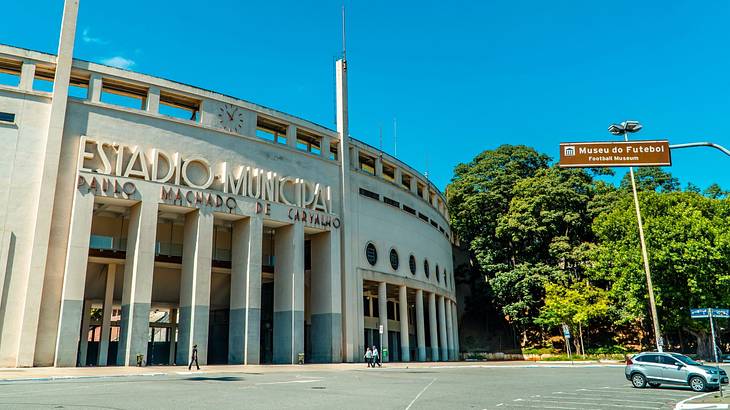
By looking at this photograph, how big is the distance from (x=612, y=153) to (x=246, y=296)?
24.3m

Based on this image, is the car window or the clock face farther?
the clock face

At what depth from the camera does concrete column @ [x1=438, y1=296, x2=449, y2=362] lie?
174ft

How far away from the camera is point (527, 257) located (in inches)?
2376

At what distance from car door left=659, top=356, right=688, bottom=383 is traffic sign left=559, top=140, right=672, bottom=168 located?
9014 mm

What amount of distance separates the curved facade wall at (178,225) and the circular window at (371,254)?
1.34 feet

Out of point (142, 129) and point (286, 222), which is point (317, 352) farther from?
point (142, 129)

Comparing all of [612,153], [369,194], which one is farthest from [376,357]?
[612,153]

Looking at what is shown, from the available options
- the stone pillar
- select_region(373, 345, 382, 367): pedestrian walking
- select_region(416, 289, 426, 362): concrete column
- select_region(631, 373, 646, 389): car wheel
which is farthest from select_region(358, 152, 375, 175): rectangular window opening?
select_region(631, 373, 646, 389): car wheel

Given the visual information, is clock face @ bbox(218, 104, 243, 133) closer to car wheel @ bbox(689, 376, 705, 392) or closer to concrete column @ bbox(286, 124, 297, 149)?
concrete column @ bbox(286, 124, 297, 149)

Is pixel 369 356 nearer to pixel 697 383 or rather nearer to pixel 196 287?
pixel 196 287

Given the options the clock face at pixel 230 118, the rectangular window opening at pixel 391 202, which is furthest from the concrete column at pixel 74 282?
the rectangular window opening at pixel 391 202

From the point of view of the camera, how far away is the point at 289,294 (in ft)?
122

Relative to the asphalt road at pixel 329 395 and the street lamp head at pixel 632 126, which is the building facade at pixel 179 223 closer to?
the asphalt road at pixel 329 395

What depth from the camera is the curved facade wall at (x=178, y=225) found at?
29.4 metres
